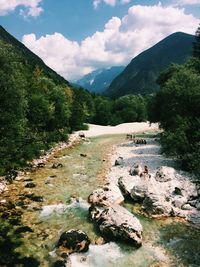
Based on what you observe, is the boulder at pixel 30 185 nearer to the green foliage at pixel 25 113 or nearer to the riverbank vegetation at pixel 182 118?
the green foliage at pixel 25 113

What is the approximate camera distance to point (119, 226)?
2483cm

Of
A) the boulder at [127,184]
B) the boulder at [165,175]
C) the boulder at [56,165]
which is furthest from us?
the boulder at [56,165]

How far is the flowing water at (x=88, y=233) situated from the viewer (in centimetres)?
2189

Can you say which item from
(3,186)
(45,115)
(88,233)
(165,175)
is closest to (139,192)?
(165,175)

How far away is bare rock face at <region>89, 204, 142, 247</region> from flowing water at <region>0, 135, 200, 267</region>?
59cm

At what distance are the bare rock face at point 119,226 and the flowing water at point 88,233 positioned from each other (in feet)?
1.94

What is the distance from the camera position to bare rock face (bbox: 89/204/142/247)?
24094 millimetres

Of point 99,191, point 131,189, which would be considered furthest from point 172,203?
point 99,191

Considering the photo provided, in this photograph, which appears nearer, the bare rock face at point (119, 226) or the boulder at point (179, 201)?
the bare rock face at point (119, 226)

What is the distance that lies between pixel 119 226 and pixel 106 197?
596 cm

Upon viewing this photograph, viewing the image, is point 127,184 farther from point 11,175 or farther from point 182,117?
point 182,117

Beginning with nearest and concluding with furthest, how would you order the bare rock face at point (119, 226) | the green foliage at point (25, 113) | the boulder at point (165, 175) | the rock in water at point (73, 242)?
the rock in water at point (73, 242)
the bare rock face at point (119, 226)
the boulder at point (165, 175)
the green foliage at point (25, 113)

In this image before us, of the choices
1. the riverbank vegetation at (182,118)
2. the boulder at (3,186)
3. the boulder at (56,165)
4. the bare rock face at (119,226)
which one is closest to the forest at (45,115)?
the riverbank vegetation at (182,118)

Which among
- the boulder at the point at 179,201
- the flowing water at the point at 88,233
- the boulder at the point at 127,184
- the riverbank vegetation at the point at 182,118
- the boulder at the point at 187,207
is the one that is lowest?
the flowing water at the point at 88,233
